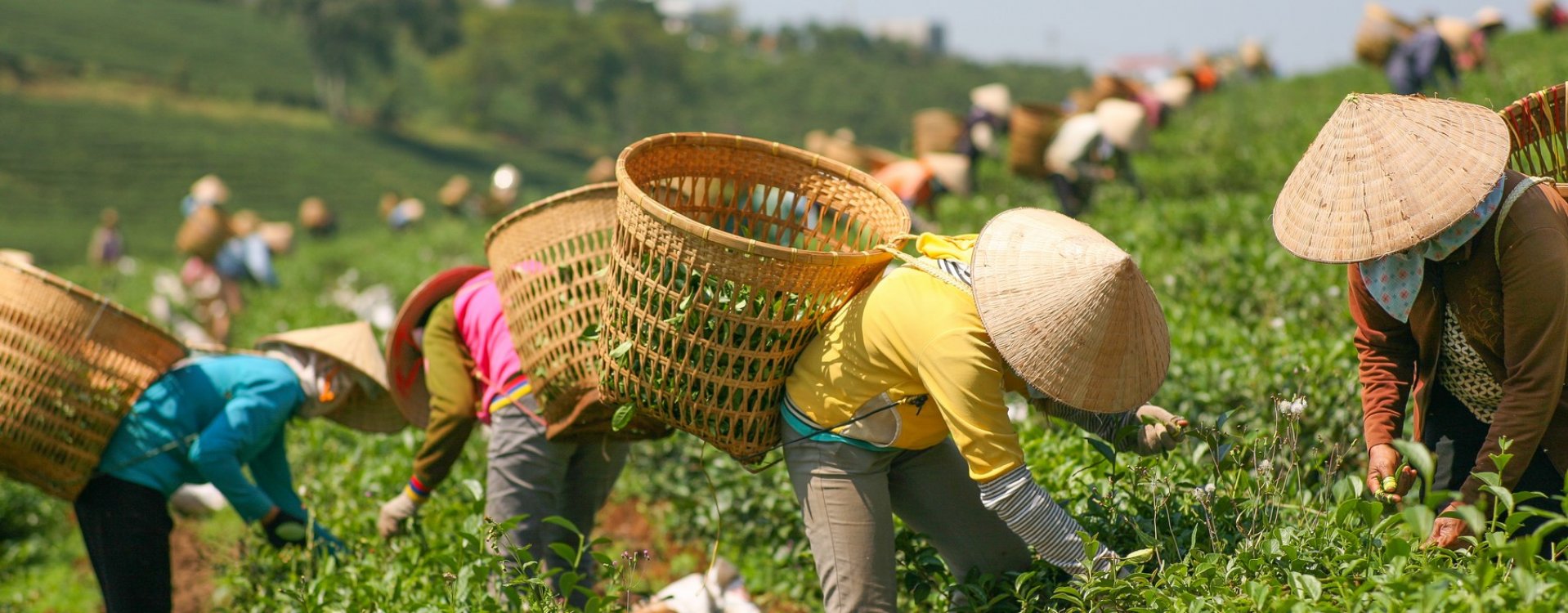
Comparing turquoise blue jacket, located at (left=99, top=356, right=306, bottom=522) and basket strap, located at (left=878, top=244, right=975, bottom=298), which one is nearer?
basket strap, located at (left=878, top=244, right=975, bottom=298)

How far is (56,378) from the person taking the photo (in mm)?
3645

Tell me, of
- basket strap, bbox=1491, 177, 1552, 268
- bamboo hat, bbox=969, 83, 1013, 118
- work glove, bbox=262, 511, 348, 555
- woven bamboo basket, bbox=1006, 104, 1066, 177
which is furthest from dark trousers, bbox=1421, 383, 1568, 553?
bamboo hat, bbox=969, 83, 1013, 118

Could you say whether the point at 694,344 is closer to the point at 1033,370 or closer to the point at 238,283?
the point at 1033,370

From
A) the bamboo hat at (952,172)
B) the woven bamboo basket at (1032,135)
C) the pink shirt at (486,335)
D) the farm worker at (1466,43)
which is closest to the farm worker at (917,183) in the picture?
the bamboo hat at (952,172)

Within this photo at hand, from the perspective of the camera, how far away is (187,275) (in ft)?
35.5

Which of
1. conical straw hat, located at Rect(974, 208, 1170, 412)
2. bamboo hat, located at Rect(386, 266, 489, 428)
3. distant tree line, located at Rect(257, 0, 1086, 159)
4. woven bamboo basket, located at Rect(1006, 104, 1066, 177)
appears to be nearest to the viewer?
conical straw hat, located at Rect(974, 208, 1170, 412)

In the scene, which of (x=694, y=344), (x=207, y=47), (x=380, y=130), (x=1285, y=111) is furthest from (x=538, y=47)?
(x=694, y=344)

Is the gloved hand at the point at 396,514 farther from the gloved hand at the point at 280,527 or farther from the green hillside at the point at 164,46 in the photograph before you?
the green hillside at the point at 164,46

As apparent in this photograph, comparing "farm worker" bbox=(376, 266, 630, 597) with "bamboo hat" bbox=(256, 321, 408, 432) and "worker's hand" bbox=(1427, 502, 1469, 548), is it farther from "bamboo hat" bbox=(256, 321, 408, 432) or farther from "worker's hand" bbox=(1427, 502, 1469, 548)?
"worker's hand" bbox=(1427, 502, 1469, 548)

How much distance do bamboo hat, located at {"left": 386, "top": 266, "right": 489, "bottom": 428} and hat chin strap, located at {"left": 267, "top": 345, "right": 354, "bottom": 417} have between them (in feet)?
0.62

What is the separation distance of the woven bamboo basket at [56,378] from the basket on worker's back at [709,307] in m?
1.73

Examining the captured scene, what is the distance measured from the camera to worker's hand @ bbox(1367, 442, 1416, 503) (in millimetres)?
2514

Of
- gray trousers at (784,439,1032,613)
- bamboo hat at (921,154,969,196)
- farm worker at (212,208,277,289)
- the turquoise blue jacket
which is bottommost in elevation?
farm worker at (212,208,277,289)

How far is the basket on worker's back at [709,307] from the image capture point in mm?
2631
